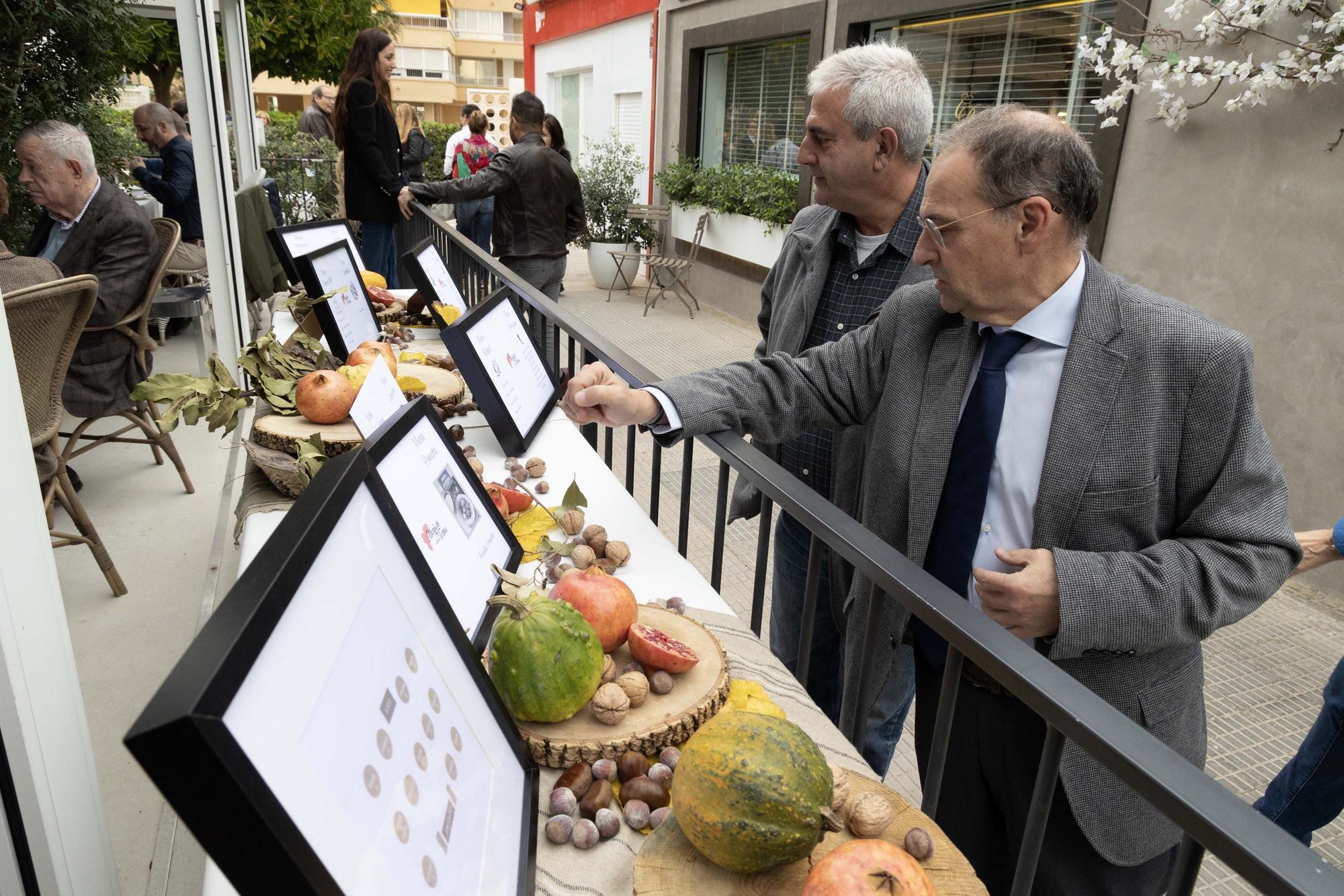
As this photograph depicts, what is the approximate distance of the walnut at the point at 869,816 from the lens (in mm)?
906

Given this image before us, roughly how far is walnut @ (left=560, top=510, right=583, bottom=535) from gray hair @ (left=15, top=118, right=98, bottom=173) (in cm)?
331

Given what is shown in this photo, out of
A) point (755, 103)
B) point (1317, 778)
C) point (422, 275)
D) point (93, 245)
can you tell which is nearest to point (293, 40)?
point (755, 103)

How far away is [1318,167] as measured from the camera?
12.4 feet

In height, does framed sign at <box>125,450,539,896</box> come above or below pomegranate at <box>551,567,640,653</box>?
above

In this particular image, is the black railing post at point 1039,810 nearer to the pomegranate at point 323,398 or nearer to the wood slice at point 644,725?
the wood slice at point 644,725

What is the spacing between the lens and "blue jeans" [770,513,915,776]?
222 cm

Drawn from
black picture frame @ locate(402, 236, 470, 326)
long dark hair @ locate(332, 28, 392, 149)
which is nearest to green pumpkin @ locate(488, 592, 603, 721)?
black picture frame @ locate(402, 236, 470, 326)

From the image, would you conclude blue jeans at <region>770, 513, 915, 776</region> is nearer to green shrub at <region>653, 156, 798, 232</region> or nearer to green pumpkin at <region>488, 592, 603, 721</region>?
green pumpkin at <region>488, 592, 603, 721</region>

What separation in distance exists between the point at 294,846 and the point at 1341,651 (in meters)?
4.28

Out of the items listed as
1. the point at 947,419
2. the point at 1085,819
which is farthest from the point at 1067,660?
the point at 947,419

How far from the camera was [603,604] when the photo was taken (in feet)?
3.90

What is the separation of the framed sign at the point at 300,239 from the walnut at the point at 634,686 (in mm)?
1909

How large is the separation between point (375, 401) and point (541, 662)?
75cm

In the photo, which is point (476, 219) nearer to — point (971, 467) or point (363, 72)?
point (363, 72)
